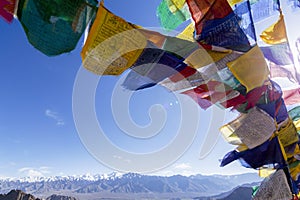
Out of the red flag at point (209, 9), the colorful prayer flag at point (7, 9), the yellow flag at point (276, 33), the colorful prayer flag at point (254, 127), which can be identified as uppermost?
the colorful prayer flag at point (7, 9)

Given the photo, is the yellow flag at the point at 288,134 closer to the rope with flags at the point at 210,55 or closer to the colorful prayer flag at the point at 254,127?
the rope with flags at the point at 210,55

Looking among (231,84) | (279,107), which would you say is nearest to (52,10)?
(231,84)

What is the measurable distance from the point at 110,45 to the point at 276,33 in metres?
3.07

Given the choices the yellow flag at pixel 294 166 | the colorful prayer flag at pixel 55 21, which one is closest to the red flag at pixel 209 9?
the colorful prayer flag at pixel 55 21

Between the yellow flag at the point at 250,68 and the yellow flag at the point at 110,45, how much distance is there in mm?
1321

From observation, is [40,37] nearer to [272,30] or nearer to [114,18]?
[114,18]

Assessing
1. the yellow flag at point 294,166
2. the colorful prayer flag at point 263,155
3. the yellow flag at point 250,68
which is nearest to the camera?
the yellow flag at point 250,68

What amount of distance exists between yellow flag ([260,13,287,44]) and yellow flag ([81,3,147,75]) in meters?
2.61

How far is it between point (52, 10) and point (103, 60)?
70 centimetres

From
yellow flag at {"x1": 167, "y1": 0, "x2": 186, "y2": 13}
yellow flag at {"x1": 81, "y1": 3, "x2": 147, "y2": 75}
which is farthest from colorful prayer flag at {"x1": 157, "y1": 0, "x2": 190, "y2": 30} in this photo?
yellow flag at {"x1": 81, "y1": 3, "x2": 147, "y2": 75}

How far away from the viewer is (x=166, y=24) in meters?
4.74

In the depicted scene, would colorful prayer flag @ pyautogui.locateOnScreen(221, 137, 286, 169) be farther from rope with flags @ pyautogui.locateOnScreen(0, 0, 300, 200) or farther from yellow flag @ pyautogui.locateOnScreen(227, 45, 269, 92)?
yellow flag @ pyautogui.locateOnScreen(227, 45, 269, 92)

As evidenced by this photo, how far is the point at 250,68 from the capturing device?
11.4 ft

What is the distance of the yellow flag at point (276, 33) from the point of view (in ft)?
14.3
